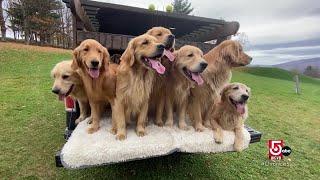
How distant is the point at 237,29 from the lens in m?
4.46

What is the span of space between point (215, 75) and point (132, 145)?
1328 mm

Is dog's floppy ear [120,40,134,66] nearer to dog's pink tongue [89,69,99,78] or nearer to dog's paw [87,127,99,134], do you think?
dog's pink tongue [89,69,99,78]

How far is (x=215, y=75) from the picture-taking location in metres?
3.57

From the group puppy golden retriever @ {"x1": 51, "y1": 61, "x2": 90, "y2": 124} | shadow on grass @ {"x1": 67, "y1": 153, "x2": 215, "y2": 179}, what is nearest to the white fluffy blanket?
puppy golden retriever @ {"x1": 51, "y1": 61, "x2": 90, "y2": 124}

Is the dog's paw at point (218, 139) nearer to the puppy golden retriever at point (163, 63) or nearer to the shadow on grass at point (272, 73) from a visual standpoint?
the puppy golden retriever at point (163, 63)

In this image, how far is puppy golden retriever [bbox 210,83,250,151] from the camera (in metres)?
3.48

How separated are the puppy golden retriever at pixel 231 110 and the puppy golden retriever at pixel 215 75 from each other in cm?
9

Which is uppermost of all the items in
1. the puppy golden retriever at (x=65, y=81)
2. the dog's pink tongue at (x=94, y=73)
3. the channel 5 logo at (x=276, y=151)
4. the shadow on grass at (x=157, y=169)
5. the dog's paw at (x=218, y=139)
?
the dog's pink tongue at (x=94, y=73)

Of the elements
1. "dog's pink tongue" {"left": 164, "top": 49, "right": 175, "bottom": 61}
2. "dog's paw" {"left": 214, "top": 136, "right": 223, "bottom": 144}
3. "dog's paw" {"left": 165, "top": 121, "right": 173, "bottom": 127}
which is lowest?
"dog's paw" {"left": 214, "top": 136, "right": 223, "bottom": 144}

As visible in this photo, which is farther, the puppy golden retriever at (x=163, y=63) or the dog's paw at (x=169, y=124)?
the dog's paw at (x=169, y=124)

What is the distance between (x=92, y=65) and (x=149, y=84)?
649 millimetres

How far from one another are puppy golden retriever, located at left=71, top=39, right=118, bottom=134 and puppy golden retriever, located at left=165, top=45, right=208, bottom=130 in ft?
2.25

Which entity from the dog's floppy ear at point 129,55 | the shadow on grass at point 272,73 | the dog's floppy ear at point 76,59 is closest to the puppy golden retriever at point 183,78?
the dog's floppy ear at point 129,55

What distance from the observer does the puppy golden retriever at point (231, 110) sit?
3.48 m
